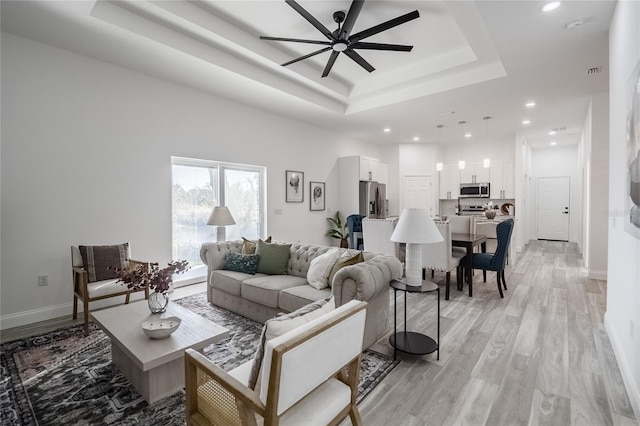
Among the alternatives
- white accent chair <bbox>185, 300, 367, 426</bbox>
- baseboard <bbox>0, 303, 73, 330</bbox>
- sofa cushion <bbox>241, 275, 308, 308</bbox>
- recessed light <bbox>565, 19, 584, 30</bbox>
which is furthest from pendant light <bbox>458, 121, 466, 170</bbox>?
baseboard <bbox>0, 303, 73, 330</bbox>

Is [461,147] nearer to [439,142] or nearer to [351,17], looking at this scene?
[439,142]

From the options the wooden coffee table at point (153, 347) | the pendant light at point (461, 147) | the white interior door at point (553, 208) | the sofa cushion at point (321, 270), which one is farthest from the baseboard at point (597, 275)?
the wooden coffee table at point (153, 347)

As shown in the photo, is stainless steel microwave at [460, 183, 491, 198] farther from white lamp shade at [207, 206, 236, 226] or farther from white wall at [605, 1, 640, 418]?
white lamp shade at [207, 206, 236, 226]

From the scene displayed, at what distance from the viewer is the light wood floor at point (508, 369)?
185cm

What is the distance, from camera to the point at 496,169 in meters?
7.97

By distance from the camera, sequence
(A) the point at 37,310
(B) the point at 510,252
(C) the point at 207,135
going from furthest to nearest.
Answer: (B) the point at 510,252 → (C) the point at 207,135 → (A) the point at 37,310

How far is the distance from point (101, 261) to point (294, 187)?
12.0 ft

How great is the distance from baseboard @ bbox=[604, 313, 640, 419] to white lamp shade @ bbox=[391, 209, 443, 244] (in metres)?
1.44

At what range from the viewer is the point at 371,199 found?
292 inches

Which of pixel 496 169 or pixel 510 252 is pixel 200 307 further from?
pixel 496 169

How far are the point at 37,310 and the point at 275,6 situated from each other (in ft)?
13.7

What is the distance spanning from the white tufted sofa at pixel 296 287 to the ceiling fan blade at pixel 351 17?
7.10 feet

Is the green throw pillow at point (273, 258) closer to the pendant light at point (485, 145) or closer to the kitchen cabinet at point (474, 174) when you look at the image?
the pendant light at point (485, 145)

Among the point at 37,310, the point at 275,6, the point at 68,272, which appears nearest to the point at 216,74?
the point at 275,6
